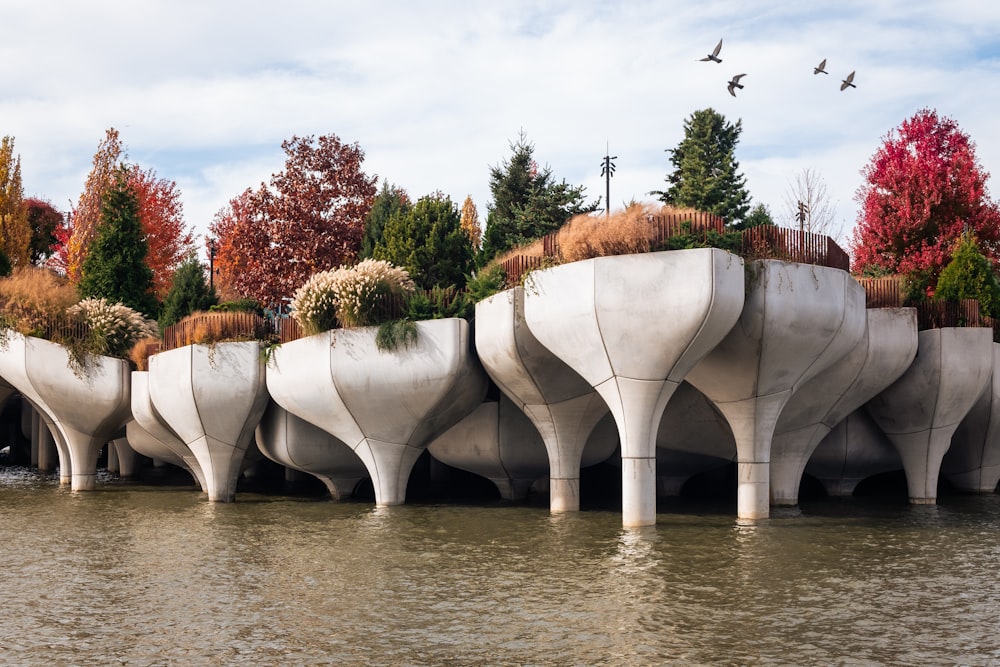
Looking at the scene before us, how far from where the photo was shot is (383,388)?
26609 millimetres

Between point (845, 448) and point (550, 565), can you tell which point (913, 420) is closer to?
point (845, 448)

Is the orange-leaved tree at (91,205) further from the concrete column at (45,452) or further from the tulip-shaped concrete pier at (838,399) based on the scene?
the tulip-shaped concrete pier at (838,399)

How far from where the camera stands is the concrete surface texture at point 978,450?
30.2m

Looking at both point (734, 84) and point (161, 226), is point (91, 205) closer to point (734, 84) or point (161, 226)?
point (161, 226)

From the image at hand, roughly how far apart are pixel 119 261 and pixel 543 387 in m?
23.1

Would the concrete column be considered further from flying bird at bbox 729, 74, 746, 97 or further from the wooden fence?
flying bird at bbox 729, 74, 746, 97

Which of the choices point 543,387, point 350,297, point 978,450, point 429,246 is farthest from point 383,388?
point 978,450

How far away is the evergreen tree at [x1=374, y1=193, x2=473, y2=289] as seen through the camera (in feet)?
118

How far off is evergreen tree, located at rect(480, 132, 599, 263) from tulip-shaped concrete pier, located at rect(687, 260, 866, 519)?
717 inches

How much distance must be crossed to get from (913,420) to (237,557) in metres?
18.4

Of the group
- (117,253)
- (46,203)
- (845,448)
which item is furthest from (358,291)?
(46,203)

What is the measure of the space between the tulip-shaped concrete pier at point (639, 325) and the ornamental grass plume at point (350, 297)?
5.73 meters

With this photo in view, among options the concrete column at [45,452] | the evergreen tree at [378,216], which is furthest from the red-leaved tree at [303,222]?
the concrete column at [45,452]

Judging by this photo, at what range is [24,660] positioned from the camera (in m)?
12.2
